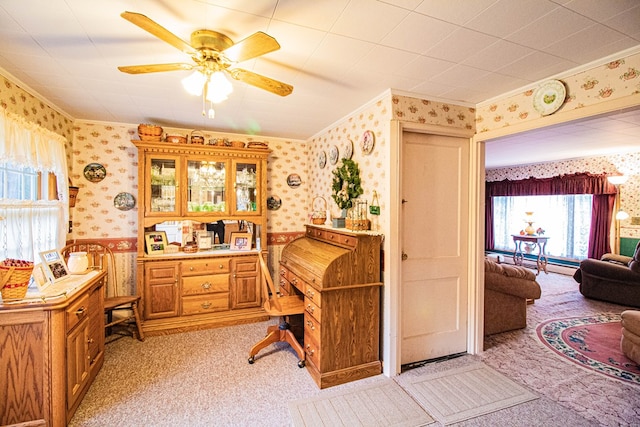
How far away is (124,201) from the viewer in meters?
3.59

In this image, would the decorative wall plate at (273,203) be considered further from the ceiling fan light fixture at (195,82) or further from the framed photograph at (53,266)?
the ceiling fan light fixture at (195,82)

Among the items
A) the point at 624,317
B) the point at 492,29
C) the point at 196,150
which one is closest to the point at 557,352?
the point at 624,317

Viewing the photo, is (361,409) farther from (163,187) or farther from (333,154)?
(163,187)

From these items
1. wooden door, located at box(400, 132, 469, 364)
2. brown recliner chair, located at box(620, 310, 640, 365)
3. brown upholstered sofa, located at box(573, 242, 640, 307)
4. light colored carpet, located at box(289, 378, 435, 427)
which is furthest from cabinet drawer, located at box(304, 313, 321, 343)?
brown upholstered sofa, located at box(573, 242, 640, 307)

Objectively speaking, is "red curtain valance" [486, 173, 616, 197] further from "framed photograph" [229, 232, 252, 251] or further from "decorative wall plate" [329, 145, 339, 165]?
"framed photograph" [229, 232, 252, 251]

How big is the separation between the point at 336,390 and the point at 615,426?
185 cm

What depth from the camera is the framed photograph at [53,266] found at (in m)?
2.09

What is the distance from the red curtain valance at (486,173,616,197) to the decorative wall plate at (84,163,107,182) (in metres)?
8.33

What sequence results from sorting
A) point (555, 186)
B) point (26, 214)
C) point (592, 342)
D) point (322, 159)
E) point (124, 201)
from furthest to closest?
point (555, 186)
point (322, 159)
point (124, 201)
point (592, 342)
point (26, 214)

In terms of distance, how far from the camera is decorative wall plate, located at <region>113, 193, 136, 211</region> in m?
3.57

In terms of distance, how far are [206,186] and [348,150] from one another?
1.85m

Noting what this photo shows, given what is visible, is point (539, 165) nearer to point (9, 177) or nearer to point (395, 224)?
point (395, 224)

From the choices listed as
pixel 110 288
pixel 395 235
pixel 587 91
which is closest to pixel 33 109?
pixel 110 288

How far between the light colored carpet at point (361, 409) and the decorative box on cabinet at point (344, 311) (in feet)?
0.55
